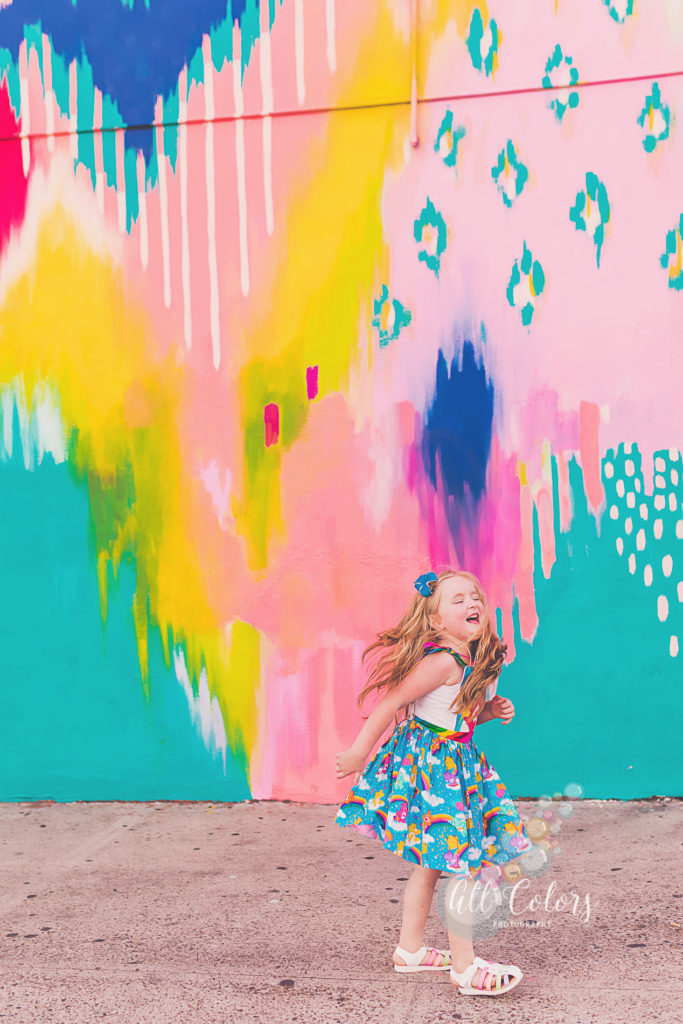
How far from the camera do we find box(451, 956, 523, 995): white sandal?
2801mm

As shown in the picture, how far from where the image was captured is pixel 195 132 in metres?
4.75

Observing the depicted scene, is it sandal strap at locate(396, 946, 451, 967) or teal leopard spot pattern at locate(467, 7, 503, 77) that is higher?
teal leopard spot pattern at locate(467, 7, 503, 77)

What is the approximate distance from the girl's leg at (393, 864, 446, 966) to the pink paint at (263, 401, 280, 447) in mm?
2313

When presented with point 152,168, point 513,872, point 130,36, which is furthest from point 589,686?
point 130,36

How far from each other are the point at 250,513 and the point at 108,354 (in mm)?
1048

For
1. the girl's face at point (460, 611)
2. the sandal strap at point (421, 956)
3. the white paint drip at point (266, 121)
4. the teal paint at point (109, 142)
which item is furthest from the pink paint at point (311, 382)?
the sandal strap at point (421, 956)

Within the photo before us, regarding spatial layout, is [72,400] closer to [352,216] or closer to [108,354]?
[108,354]

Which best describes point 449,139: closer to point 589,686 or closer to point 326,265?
point 326,265

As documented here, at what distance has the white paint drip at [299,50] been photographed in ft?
15.3

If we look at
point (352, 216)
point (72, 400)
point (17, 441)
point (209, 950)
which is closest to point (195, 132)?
point (352, 216)

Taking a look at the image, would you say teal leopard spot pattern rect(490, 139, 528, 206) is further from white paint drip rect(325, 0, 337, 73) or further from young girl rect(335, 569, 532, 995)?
young girl rect(335, 569, 532, 995)

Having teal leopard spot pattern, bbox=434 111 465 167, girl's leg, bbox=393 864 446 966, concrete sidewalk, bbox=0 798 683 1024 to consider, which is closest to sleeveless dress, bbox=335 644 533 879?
girl's leg, bbox=393 864 446 966

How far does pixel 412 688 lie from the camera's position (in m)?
2.96

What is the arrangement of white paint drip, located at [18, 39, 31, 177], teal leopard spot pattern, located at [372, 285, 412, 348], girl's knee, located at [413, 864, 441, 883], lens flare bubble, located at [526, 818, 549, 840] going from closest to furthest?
girl's knee, located at [413, 864, 441, 883] < lens flare bubble, located at [526, 818, 549, 840] < teal leopard spot pattern, located at [372, 285, 412, 348] < white paint drip, located at [18, 39, 31, 177]
